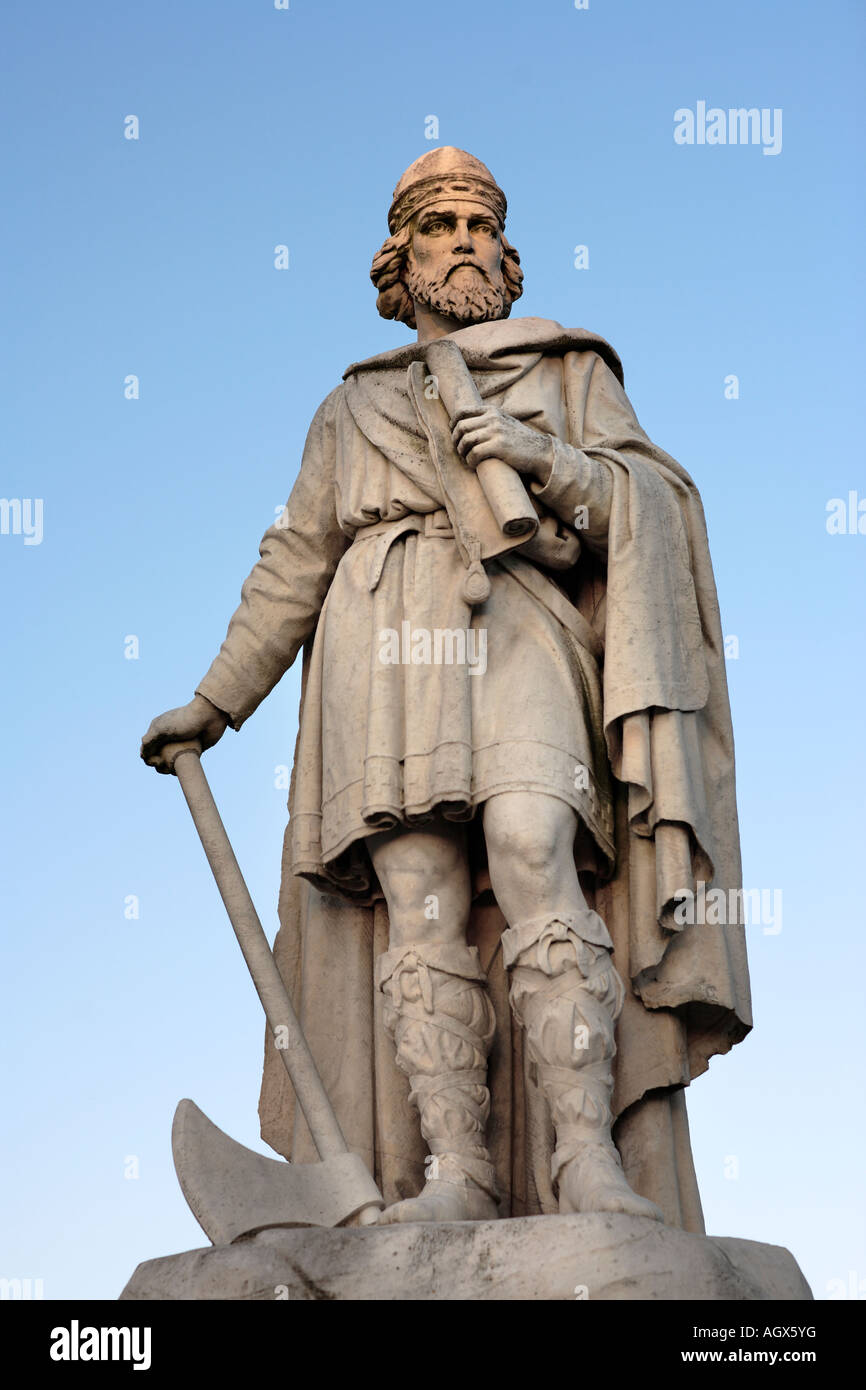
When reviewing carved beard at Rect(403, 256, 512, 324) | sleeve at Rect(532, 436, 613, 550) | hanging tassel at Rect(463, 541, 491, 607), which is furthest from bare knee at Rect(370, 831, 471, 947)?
carved beard at Rect(403, 256, 512, 324)

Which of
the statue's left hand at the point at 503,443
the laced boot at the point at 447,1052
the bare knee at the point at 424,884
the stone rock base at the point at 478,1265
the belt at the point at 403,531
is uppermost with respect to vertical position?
the statue's left hand at the point at 503,443

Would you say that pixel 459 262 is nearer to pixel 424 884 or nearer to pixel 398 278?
pixel 398 278

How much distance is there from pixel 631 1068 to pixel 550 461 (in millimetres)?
2253

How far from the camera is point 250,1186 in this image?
23.9 ft

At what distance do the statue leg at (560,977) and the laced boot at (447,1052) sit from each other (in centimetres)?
22

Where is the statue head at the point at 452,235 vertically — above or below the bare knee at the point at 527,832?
above

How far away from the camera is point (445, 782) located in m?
7.74

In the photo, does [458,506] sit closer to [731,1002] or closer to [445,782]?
[445,782]

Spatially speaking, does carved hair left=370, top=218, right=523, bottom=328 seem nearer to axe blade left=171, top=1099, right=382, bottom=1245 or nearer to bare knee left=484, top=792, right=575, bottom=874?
bare knee left=484, top=792, right=575, bottom=874

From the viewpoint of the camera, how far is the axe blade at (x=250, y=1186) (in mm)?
7211

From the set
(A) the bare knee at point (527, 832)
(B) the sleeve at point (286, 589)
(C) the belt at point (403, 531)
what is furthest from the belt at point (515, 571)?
(A) the bare knee at point (527, 832)

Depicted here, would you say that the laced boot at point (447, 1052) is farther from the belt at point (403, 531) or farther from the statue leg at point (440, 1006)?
the belt at point (403, 531)

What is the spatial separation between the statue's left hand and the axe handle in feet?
5.45

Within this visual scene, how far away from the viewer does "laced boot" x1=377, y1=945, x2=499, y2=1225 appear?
7484mm
